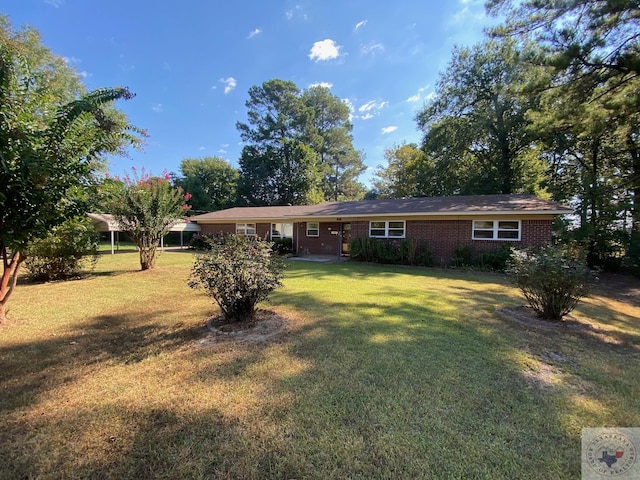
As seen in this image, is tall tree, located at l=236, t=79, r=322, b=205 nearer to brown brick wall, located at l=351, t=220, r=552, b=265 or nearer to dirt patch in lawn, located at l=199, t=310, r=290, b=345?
brown brick wall, located at l=351, t=220, r=552, b=265

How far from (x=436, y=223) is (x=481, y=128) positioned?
399 inches

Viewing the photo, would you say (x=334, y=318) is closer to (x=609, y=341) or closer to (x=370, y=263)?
(x=609, y=341)

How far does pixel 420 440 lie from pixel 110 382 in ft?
10.5

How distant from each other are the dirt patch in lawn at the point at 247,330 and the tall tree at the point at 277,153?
28909mm

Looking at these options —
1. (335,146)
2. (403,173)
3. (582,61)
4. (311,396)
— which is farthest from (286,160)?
(311,396)

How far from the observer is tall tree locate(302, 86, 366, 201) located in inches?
1547

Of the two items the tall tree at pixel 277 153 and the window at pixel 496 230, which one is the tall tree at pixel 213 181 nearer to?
the tall tree at pixel 277 153

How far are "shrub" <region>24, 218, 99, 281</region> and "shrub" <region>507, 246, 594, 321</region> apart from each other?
36.0 feet

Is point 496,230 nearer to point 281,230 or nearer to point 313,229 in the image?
point 313,229

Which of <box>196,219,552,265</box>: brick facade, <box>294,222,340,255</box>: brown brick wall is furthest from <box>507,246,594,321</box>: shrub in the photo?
<box>294,222,340,255</box>: brown brick wall

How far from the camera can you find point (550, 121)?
9039 millimetres

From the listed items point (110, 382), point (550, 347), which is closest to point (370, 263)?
point (550, 347)

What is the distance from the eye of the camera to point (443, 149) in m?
21.8

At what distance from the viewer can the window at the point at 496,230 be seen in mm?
12320
